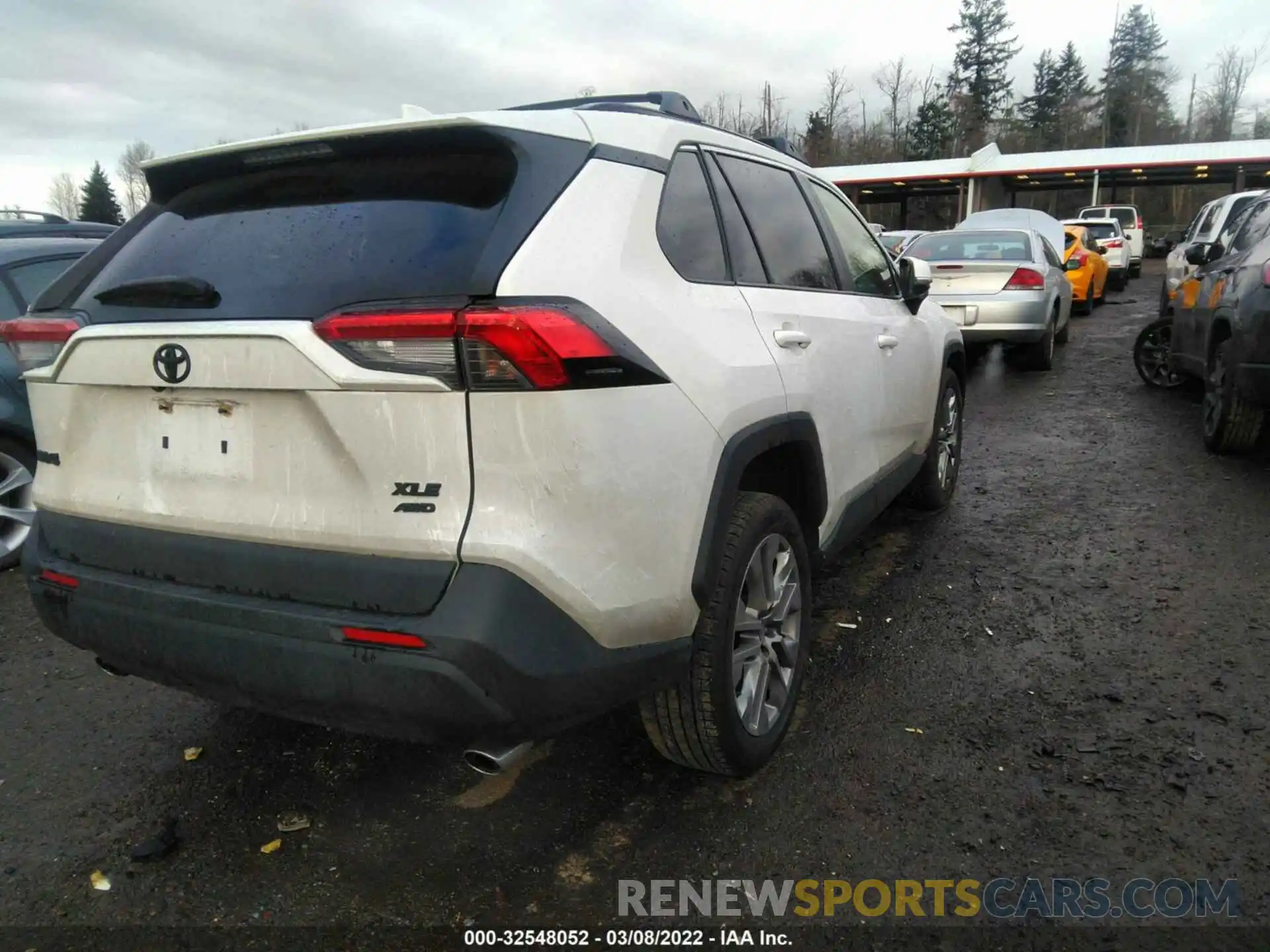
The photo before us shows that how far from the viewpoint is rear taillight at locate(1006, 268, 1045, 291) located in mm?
9555

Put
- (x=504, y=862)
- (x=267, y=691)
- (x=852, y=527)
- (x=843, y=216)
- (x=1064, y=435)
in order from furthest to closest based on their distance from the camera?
(x=1064, y=435)
(x=843, y=216)
(x=852, y=527)
(x=504, y=862)
(x=267, y=691)

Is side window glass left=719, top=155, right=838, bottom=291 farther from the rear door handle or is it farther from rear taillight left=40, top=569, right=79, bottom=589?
rear taillight left=40, top=569, right=79, bottom=589

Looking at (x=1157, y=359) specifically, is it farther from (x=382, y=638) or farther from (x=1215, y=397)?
(x=382, y=638)

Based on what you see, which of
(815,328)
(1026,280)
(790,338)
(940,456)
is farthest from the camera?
(1026,280)

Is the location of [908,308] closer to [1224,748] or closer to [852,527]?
[852,527]

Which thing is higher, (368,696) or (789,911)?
(368,696)

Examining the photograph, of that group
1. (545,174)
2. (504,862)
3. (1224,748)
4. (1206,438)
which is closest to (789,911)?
(504,862)

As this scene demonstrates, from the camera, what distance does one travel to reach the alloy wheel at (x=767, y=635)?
8.54 ft

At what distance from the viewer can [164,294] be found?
7.04 feet

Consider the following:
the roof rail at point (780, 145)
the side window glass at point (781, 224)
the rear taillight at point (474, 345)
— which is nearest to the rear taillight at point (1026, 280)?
the roof rail at point (780, 145)

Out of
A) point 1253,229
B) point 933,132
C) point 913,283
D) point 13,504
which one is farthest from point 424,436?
point 933,132

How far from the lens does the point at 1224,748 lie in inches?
109

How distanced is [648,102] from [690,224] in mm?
603

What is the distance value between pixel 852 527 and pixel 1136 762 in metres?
1.20
